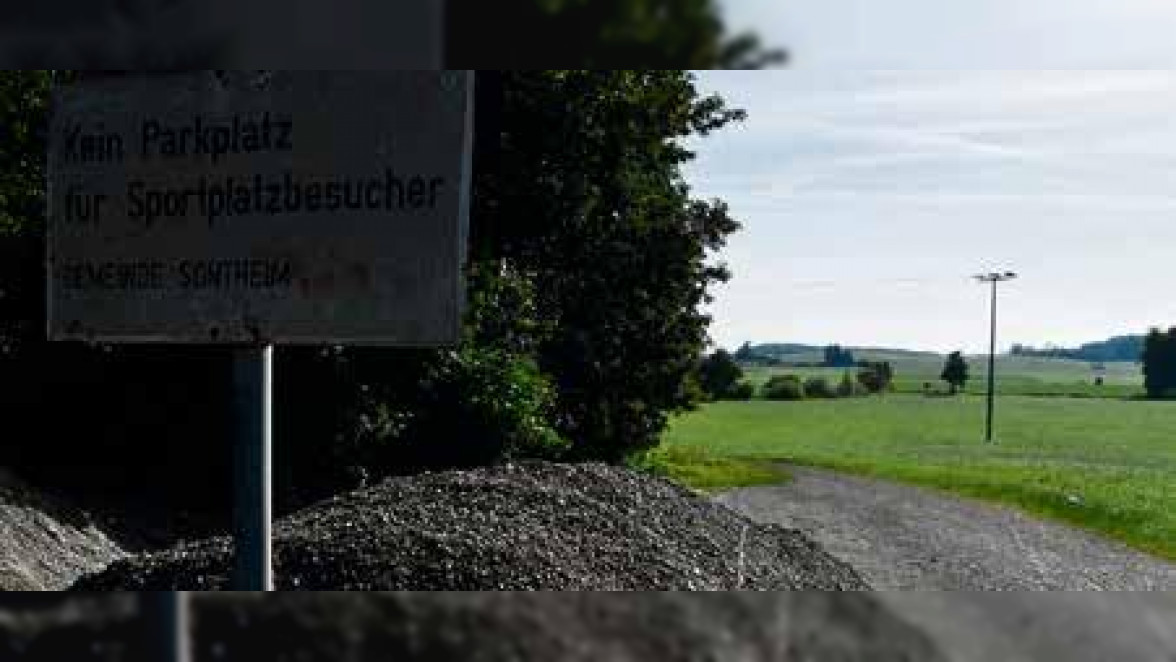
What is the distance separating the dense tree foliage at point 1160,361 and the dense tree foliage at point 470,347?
5.45m

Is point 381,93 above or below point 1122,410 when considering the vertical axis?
above

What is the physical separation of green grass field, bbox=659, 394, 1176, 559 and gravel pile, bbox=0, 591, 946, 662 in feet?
31.7

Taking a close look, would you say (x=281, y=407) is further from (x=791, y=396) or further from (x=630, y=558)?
(x=630, y=558)

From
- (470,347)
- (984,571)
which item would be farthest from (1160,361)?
(984,571)

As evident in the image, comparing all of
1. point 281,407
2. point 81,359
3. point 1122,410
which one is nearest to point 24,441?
point 81,359

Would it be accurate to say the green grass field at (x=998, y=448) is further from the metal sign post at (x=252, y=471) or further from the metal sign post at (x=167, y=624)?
the metal sign post at (x=167, y=624)

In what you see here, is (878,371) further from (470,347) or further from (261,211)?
(470,347)

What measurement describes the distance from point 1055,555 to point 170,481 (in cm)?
968

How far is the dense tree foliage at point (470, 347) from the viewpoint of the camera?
444 inches

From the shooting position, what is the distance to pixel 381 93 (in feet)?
9.45

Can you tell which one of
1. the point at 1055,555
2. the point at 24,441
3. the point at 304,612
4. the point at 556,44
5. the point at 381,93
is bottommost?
the point at 1055,555

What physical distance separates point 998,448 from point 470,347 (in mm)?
7789

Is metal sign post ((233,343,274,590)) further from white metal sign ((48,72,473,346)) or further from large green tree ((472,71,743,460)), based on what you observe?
large green tree ((472,71,743,460))

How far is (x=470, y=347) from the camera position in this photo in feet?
42.1
